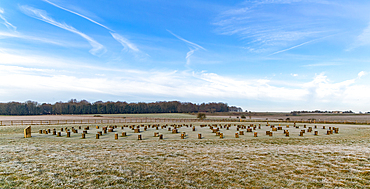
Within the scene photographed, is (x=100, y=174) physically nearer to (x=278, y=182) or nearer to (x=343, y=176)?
(x=278, y=182)

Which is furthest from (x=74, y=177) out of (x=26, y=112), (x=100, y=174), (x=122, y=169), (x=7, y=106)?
(x=7, y=106)

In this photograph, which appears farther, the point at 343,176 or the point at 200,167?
the point at 200,167

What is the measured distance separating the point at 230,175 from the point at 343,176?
4.92 m

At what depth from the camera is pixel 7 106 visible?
A: 15638 centimetres

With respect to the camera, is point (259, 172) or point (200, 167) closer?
point (259, 172)

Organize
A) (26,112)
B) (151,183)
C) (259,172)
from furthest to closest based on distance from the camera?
1. (26,112)
2. (259,172)
3. (151,183)

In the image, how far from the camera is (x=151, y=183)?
8.71 meters

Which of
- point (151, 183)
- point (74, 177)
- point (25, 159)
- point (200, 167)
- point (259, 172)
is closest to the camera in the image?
point (151, 183)

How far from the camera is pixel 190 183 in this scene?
28.7 ft

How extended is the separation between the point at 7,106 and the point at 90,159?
186 m

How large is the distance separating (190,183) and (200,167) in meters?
2.34

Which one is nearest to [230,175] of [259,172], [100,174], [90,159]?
[259,172]

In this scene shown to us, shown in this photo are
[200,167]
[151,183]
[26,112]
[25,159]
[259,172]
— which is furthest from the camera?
[26,112]

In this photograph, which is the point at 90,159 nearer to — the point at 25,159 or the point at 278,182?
the point at 25,159
